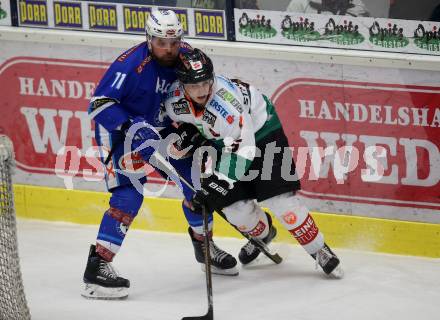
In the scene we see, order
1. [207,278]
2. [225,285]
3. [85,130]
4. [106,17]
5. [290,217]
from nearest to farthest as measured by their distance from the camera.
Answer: [207,278] → [290,217] → [225,285] → [106,17] → [85,130]

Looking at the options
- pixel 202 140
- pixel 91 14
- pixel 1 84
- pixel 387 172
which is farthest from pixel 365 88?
pixel 1 84

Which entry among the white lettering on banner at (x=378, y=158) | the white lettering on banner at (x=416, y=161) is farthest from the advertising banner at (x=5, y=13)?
the white lettering on banner at (x=416, y=161)

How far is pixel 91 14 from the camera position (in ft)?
19.3

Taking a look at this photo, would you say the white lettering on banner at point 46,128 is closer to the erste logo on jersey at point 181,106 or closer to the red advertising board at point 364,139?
the red advertising board at point 364,139

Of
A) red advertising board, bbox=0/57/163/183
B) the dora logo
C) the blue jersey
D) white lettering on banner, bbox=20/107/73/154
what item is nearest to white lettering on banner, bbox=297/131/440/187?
the dora logo

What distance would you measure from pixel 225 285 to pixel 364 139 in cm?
112

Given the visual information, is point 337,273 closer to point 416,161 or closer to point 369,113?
point 416,161

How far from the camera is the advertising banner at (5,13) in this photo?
238 inches

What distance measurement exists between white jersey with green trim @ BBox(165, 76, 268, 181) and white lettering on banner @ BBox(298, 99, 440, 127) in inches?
32.2

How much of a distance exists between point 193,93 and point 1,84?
2036mm

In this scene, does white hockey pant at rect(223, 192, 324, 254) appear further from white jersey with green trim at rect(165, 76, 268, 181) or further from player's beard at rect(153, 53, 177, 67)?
player's beard at rect(153, 53, 177, 67)

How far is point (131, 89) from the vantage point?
4.62 m

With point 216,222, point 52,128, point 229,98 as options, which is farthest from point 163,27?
point 52,128

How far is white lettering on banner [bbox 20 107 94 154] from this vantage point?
6004 millimetres
